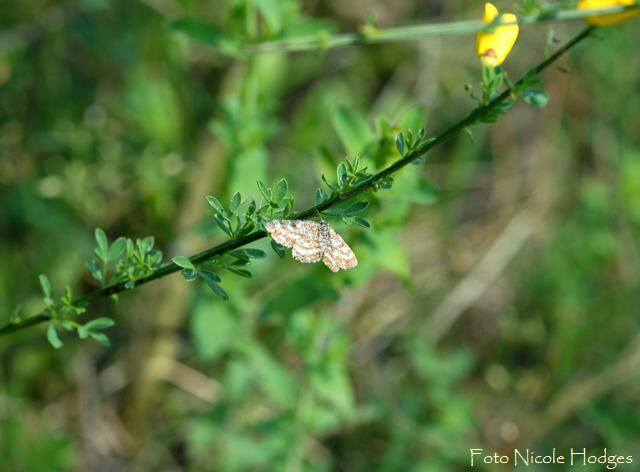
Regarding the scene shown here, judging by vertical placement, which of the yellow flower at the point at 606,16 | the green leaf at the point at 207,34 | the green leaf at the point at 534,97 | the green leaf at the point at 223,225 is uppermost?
the green leaf at the point at 207,34

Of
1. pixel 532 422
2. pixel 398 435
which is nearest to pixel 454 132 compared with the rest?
pixel 398 435

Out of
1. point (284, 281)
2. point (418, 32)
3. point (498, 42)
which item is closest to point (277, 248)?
point (498, 42)

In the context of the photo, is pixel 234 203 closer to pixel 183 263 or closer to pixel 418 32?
pixel 183 263

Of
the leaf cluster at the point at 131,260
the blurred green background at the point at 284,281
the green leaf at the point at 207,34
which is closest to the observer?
the leaf cluster at the point at 131,260

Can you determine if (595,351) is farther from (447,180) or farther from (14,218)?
(14,218)

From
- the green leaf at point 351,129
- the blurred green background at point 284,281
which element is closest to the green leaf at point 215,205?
the green leaf at point 351,129

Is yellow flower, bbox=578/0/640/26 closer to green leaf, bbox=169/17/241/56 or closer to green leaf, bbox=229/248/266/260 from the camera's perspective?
green leaf, bbox=229/248/266/260

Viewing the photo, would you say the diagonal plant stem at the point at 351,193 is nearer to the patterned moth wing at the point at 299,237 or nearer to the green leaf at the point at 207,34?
the patterned moth wing at the point at 299,237
